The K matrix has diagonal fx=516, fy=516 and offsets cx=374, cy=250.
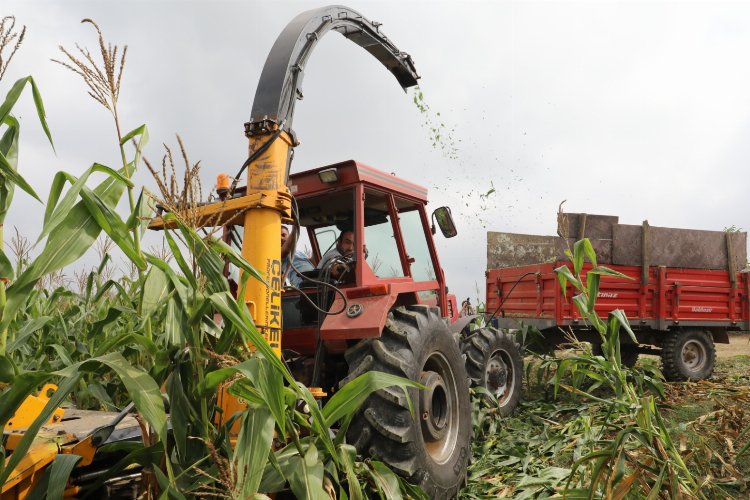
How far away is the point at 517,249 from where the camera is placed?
31.6ft

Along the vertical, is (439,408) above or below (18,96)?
below

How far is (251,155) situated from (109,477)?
1.53 metres

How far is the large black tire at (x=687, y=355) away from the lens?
7555 mm

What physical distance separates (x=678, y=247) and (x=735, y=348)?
7558 millimetres

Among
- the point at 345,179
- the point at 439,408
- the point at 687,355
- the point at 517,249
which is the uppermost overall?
the point at 517,249

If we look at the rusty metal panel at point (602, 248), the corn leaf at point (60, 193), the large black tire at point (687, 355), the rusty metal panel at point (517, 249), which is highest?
the rusty metal panel at point (517, 249)

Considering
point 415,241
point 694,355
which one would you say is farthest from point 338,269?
point 694,355

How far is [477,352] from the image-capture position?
16.8ft

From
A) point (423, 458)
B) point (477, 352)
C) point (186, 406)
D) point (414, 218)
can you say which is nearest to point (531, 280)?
point (477, 352)

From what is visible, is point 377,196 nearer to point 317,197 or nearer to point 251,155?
point 317,197

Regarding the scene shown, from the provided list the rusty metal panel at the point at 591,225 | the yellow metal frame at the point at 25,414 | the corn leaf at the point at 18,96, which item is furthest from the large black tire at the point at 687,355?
the corn leaf at the point at 18,96

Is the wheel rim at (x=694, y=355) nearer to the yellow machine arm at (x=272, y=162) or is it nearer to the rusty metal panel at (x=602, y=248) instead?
the rusty metal panel at (x=602, y=248)

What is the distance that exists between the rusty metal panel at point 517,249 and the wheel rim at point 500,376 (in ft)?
12.6

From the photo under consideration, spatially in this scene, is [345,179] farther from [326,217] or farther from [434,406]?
[434,406]
